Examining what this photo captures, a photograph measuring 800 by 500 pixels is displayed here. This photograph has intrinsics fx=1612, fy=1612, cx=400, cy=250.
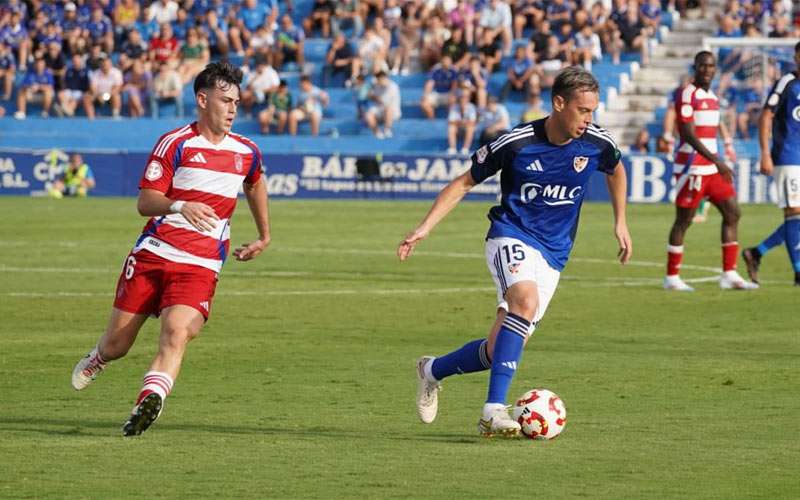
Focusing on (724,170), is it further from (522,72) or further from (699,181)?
(522,72)

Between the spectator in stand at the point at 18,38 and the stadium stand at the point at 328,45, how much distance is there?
0.03 metres

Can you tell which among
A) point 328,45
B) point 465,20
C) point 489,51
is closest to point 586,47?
point 489,51

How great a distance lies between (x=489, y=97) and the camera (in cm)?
3659

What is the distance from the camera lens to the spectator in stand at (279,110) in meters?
38.2

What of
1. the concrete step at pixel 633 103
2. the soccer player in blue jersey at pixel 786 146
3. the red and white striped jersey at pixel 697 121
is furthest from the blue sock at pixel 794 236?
the concrete step at pixel 633 103

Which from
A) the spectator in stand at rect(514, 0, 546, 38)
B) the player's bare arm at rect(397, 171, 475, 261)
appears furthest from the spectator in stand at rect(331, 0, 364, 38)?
the player's bare arm at rect(397, 171, 475, 261)

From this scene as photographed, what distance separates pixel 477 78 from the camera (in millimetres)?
36906

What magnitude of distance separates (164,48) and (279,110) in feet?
14.2

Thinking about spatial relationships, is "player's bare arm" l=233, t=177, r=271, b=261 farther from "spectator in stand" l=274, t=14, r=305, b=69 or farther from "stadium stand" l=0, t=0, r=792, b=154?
"spectator in stand" l=274, t=14, r=305, b=69

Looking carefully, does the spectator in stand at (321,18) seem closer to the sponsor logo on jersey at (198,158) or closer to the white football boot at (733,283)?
the white football boot at (733,283)

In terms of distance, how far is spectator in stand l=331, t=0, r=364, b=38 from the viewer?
40406 mm

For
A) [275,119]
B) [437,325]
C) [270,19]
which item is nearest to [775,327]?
[437,325]

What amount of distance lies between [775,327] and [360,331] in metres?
3.55

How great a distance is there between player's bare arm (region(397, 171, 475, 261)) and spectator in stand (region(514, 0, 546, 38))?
97.9 ft
